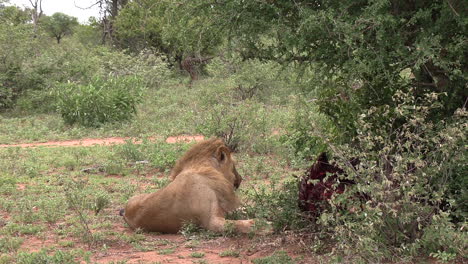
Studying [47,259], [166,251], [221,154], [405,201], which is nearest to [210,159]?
[221,154]

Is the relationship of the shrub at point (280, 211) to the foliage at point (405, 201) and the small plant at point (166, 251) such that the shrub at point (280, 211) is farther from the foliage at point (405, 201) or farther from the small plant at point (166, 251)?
the small plant at point (166, 251)

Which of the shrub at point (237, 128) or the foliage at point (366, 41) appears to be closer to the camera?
the foliage at point (366, 41)

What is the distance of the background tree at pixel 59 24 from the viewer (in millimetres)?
45062

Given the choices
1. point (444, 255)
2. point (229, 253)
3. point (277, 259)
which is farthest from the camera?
point (229, 253)

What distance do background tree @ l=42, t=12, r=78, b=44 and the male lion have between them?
40825mm

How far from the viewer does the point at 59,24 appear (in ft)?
153

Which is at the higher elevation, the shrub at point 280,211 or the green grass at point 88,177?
the shrub at point 280,211

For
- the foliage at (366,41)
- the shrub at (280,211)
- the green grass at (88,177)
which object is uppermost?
the foliage at (366,41)

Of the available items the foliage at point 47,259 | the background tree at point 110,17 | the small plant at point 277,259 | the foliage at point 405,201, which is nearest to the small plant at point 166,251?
the foliage at point 47,259

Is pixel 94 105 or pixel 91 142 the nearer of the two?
pixel 91 142

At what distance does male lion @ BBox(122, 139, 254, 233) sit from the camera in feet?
16.4

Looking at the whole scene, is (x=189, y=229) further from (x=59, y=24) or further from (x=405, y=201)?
(x=59, y=24)

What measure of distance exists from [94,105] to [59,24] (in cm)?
3544

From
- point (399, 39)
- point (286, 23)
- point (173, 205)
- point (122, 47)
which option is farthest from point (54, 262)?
point (122, 47)
